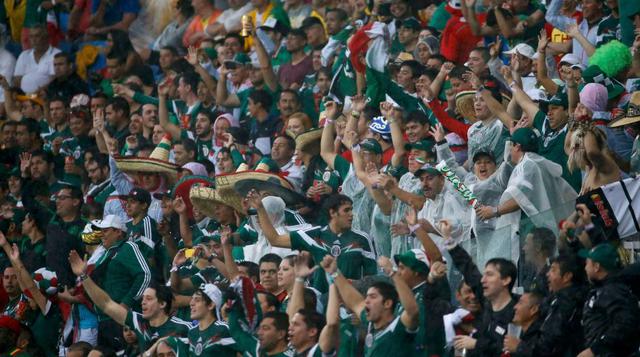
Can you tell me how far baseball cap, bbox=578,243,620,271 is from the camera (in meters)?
9.20

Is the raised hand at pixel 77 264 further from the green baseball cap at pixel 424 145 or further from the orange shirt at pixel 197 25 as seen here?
the orange shirt at pixel 197 25

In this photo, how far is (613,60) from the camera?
1291 cm

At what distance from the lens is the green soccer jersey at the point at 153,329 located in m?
12.3

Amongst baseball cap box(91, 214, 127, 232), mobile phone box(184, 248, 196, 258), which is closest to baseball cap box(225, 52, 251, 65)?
baseball cap box(91, 214, 127, 232)

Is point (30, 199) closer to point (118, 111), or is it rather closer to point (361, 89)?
point (118, 111)

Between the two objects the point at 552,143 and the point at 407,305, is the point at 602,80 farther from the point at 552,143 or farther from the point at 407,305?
the point at 407,305

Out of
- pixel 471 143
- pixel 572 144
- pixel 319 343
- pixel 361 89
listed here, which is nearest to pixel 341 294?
pixel 319 343

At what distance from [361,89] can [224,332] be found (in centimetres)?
449

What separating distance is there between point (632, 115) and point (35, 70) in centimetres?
1042

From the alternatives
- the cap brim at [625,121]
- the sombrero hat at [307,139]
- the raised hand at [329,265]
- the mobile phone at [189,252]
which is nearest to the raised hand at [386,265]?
the raised hand at [329,265]

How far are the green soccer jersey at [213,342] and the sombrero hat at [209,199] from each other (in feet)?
8.15

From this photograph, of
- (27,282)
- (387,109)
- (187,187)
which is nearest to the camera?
(387,109)

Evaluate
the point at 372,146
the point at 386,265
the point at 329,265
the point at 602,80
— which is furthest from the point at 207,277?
the point at 602,80

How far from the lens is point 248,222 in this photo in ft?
45.1
